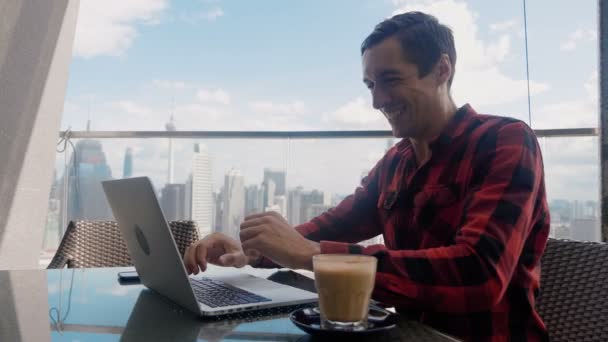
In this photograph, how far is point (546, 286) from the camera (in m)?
1.16

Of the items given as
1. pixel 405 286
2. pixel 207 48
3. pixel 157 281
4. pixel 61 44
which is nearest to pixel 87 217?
pixel 61 44

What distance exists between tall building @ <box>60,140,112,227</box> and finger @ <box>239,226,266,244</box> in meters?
3.30

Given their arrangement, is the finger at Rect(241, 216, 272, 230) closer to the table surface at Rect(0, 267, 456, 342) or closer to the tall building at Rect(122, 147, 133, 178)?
the table surface at Rect(0, 267, 456, 342)

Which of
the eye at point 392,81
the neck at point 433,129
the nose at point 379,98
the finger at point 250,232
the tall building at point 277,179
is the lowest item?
the finger at point 250,232

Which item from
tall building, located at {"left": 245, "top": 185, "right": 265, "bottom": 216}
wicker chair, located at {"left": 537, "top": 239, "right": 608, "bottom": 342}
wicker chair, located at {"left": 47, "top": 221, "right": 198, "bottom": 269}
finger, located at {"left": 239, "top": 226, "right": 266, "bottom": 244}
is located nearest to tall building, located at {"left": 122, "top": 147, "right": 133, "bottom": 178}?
tall building, located at {"left": 245, "top": 185, "right": 265, "bottom": 216}

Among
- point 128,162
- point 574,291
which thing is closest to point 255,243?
point 574,291

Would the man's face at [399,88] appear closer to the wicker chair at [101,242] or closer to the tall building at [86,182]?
the wicker chair at [101,242]

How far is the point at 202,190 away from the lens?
395 cm

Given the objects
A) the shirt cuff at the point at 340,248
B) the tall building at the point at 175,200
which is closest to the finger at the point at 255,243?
the shirt cuff at the point at 340,248

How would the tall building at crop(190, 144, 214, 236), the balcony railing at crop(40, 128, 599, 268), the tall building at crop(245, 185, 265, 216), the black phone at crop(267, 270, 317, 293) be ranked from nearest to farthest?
1. the black phone at crop(267, 270, 317, 293)
2. the balcony railing at crop(40, 128, 599, 268)
3. the tall building at crop(245, 185, 265, 216)
4. the tall building at crop(190, 144, 214, 236)

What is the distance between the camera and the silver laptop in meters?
0.87

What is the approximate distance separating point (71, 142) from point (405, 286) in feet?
12.1

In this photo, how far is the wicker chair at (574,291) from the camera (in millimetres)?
1047

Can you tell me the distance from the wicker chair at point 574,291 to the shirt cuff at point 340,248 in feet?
1.56
